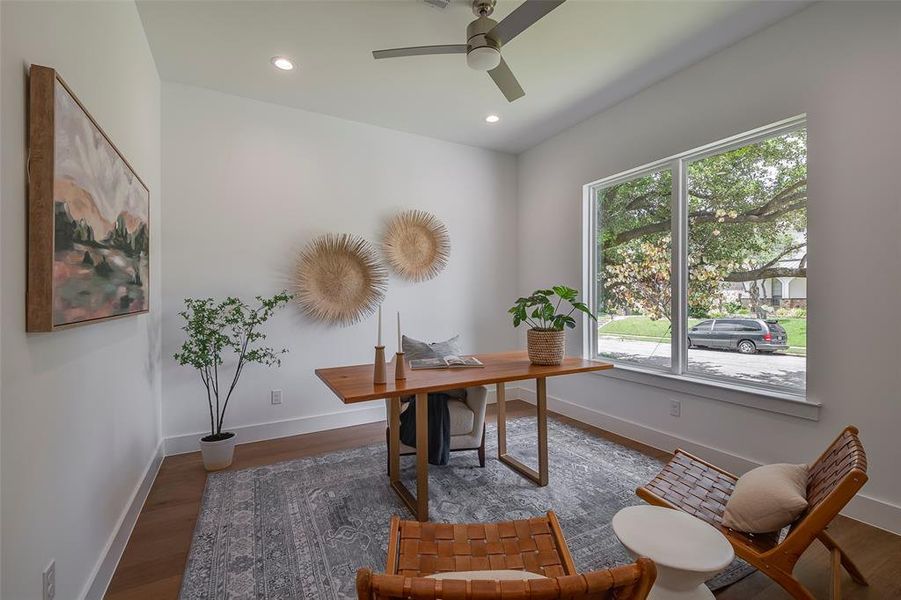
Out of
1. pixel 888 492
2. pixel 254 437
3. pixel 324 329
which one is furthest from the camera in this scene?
pixel 324 329

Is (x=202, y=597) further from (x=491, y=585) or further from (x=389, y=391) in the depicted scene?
(x=491, y=585)

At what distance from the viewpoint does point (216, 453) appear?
2818 mm

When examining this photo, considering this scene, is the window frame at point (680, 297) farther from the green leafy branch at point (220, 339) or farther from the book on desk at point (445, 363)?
the green leafy branch at point (220, 339)

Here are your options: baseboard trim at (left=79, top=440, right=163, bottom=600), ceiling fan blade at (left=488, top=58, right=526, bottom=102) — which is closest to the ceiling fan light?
ceiling fan blade at (left=488, top=58, right=526, bottom=102)

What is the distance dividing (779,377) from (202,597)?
3.30m

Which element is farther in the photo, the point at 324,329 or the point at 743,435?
the point at 324,329

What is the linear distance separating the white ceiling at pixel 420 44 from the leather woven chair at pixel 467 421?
2.24 meters

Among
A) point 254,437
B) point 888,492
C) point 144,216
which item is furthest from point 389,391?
point 888,492

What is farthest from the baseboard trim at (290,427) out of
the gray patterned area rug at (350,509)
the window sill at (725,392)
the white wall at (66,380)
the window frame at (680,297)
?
the window sill at (725,392)

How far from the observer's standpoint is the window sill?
95.4 inches

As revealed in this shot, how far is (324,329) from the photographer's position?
3.68 metres

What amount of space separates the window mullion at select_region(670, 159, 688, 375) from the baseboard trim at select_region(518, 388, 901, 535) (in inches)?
20.6

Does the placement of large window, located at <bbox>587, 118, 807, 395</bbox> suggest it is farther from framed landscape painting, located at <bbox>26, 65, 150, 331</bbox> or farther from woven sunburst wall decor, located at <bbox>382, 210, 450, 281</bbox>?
framed landscape painting, located at <bbox>26, 65, 150, 331</bbox>

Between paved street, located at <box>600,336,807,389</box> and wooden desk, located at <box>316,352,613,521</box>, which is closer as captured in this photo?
wooden desk, located at <box>316,352,613,521</box>
